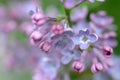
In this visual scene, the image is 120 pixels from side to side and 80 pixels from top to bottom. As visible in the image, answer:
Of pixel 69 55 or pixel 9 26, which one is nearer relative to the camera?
pixel 69 55

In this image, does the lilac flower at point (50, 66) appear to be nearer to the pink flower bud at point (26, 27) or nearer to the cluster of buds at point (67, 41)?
the cluster of buds at point (67, 41)

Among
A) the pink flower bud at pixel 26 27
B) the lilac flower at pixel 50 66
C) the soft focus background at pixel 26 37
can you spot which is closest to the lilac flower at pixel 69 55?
the lilac flower at pixel 50 66

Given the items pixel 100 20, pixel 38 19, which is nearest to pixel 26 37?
pixel 100 20

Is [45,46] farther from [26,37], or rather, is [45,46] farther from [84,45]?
[26,37]

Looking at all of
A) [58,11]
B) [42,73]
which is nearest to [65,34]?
[42,73]

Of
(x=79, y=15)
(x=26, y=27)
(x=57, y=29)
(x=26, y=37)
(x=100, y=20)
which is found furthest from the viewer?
(x=26, y=37)

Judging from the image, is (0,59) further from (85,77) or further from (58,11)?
(85,77)

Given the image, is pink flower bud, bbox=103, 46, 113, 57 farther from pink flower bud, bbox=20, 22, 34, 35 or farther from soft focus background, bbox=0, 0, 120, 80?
pink flower bud, bbox=20, 22, 34, 35
